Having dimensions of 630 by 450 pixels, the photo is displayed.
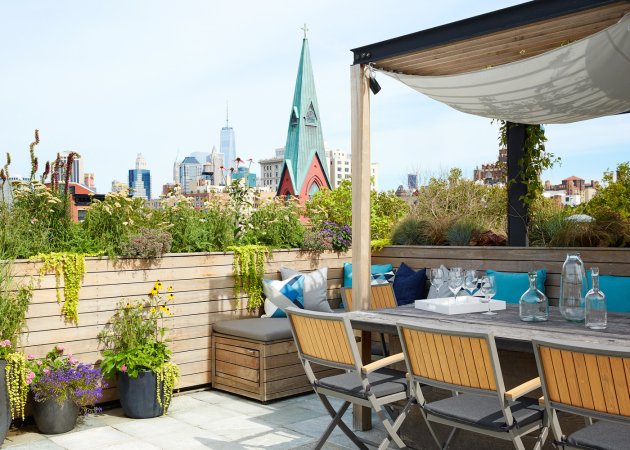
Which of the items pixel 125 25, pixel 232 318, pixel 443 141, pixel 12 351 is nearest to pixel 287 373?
pixel 232 318

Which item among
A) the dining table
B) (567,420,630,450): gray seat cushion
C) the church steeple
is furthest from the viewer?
the church steeple

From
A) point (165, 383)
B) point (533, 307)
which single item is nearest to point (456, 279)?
point (533, 307)

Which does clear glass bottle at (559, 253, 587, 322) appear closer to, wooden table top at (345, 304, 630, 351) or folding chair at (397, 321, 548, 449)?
wooden table top at (345, 304, 630, 351)

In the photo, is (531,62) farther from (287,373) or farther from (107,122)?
(107,122)

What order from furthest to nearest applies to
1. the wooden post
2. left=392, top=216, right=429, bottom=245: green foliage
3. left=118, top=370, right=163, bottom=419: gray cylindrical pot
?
left=392, top=216, right=429, bottom=245: green foliage
left=118, top=370, right=163, bottom=419: gray cylindrical pot
the wooden post

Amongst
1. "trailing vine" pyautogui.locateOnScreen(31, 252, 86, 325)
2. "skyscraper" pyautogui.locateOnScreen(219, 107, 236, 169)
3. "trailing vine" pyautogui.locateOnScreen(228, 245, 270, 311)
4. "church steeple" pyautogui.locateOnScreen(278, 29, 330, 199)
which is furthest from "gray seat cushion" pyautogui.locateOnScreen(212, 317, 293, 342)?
"skyscraper" pyautogui.locateOnScreen(219, 107, 236, 169)

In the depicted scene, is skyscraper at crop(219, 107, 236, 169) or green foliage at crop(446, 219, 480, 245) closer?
green foliage at crop(446, 219, 480, 245)

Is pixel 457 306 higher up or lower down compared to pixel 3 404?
higher up

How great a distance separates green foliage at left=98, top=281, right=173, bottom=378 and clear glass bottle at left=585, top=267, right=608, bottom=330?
10.0 ft

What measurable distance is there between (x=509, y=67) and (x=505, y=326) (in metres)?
1.79

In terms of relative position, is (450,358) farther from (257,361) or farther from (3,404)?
(3,404)

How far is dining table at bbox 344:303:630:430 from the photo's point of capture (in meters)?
3.10

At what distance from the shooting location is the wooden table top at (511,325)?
3.10 metres

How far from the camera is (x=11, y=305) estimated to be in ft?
15.0
